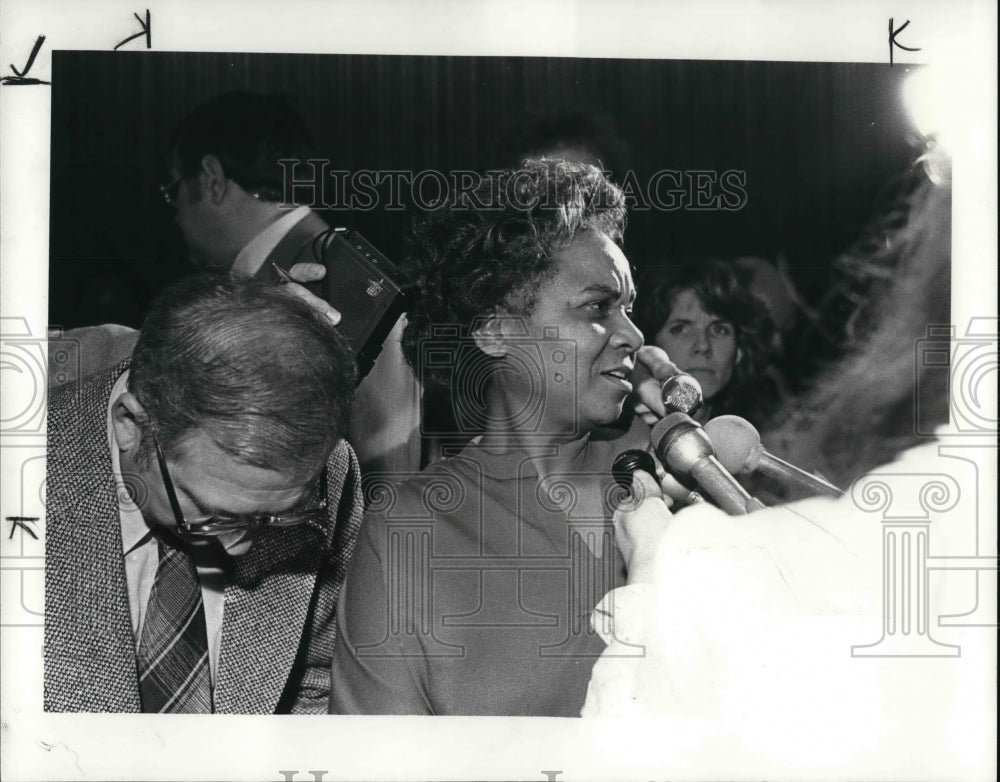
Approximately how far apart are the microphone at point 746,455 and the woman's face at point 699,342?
69 mm

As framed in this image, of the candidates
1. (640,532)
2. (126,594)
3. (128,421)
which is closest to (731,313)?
(640,532)

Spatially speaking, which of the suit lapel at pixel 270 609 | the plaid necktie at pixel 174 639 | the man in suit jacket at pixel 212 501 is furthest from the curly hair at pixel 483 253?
the plaid necktie at pixel 174 639

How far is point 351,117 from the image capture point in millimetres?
1979

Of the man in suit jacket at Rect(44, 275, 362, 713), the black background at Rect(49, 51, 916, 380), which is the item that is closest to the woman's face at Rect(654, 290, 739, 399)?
the black background at Rect(49, 51, 916, 380)

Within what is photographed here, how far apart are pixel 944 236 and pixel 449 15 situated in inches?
42.6

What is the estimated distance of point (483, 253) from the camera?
198cm

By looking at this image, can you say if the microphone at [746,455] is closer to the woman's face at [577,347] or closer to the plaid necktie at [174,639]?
the woman's face at [577,347]

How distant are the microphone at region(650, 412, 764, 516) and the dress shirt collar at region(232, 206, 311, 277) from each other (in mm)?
815

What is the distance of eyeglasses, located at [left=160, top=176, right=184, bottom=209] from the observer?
1969 millimetres

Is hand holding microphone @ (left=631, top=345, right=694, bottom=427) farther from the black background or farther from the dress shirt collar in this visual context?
the dress shirt collar

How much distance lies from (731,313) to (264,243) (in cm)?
92

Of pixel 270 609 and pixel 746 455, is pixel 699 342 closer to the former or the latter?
pixel 746 455

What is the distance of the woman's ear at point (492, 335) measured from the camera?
6.48ft

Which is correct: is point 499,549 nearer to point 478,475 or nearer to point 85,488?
point 478,475
